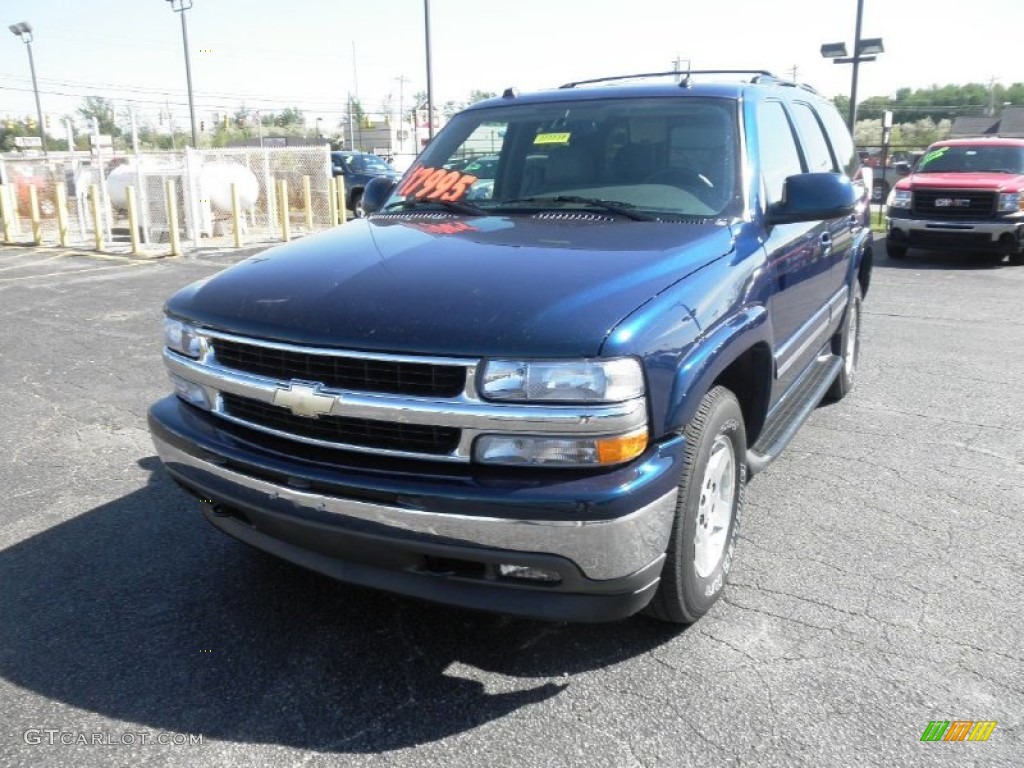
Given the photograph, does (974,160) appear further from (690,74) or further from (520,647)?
(520,647)

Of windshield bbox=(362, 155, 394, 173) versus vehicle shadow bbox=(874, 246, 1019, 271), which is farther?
windshield bbox=(362, 155, 394, 173)

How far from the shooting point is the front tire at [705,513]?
8.79ft

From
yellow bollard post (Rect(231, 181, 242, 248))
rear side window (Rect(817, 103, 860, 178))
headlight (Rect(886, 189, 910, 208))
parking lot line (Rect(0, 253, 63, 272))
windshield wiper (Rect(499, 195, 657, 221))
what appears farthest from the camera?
yellow bollard post (Rect(231, 181, 242, 248))

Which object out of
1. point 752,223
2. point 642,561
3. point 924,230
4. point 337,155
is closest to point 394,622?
point 642,561

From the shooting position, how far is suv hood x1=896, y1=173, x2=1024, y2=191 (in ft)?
40.2

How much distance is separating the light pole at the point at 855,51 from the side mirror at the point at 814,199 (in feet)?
52.0

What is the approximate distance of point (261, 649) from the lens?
9.74 ft

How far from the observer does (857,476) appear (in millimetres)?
4512

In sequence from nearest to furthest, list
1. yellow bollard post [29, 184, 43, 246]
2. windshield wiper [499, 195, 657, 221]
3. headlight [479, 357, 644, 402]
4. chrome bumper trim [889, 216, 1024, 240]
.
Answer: headlight [479, 357, 644, 402] < windshield wiper [499, 195, 657, 221] < chrome bumper trim [889, 216, 1024, 240] < yellow bollard post [29, 184, 43, 246]

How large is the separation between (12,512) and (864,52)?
19.0m

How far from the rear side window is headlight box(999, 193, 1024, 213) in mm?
7651

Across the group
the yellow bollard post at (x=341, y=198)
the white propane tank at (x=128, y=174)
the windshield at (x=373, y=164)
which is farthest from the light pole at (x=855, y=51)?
the white propane tank at (x=128, y=174)

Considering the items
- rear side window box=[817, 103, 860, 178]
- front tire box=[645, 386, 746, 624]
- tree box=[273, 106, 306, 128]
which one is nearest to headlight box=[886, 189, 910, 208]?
rear side window box=[817, 103, 860, 178]

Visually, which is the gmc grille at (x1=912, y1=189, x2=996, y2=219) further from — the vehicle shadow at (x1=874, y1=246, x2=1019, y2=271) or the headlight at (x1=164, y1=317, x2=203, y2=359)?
the headlight at (x1=164, y1=317, x2=203, y2=359)
